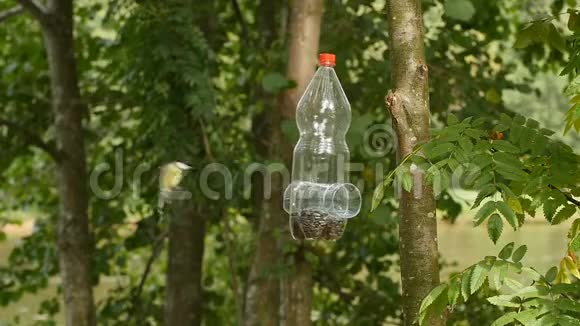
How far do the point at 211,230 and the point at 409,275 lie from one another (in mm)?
4662

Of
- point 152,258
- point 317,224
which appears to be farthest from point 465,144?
point 152,258

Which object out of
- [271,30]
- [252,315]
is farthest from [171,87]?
[271,30]

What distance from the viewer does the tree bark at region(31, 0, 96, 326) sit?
18.6 feet

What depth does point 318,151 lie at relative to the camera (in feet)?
14.2

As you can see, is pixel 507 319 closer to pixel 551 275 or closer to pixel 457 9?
pixel 551 275

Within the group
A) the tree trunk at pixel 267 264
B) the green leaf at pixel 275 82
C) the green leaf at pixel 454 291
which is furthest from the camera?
the tree trunk at pixel 267 264

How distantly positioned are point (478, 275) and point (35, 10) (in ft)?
13.3

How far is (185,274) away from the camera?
6141 millimetres

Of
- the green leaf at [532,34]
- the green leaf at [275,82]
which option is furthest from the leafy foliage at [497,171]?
the green leaf at [275,82]

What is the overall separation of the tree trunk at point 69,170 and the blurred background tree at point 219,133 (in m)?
0.05

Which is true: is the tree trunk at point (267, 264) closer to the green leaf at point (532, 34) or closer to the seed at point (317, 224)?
the seed at point (317, 224)

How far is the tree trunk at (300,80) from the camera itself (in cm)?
402

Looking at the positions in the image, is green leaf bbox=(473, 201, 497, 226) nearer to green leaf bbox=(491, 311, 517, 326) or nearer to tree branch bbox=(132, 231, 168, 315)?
green leaf bbox=(491, 311, 517, 326)

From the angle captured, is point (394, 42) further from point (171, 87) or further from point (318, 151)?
point (171, 87)
